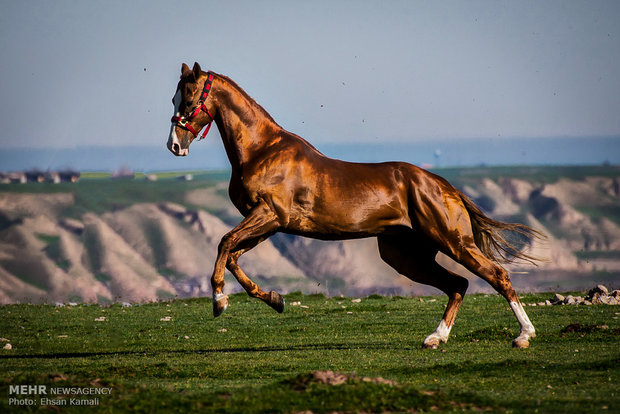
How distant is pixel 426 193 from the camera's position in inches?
468

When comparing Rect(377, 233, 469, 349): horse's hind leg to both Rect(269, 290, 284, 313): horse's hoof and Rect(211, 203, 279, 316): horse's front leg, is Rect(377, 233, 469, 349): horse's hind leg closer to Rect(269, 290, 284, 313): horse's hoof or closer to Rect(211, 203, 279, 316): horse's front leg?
Rect(269, 290, 284, 313): horse's hoof

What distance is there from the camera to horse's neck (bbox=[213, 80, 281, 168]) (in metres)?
11.8

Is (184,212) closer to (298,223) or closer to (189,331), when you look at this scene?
(189,331)

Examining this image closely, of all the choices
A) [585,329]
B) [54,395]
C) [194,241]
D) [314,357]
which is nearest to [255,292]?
[314,357]

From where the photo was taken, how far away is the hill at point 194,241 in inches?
1684

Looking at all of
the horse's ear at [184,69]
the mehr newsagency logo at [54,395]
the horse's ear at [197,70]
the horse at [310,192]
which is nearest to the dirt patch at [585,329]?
the horse at [310,192]

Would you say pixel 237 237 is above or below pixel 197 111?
below

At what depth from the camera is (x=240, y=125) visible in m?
11.8

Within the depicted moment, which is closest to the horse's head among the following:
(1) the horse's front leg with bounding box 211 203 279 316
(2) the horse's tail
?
(1) the horse's front leg with bounding box 211 203 279 316

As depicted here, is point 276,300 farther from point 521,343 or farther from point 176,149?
point 521,343

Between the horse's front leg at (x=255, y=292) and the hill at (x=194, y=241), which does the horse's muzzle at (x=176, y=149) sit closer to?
Result: the horse's front leg at (x=255, y=292)

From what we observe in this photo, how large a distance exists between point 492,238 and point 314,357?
318 centimetres

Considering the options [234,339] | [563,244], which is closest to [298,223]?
[234,339]

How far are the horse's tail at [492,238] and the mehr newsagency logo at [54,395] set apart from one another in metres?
6.12
